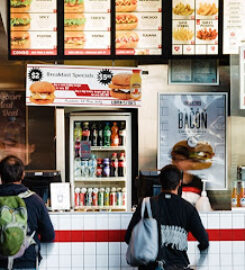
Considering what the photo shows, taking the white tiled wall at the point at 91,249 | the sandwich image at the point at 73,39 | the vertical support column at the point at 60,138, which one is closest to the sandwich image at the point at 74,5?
the sandwich image at the point at 73,39

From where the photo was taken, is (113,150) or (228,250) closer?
(228,250)

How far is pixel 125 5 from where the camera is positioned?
20.7ft

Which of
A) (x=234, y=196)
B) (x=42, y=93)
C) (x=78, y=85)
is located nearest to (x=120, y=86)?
(x=78, y=85)

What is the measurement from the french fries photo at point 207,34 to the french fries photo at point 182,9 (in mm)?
274

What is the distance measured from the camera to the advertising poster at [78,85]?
249 inches

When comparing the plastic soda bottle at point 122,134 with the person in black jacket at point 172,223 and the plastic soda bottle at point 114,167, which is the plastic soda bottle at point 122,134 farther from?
the person in black jacket at point 172,223

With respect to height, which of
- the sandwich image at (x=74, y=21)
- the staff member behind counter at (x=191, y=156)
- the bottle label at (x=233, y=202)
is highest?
the sandwich image at (x=74, y=21)

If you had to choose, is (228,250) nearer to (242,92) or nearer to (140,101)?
(242,92)

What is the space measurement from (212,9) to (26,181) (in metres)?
3.09

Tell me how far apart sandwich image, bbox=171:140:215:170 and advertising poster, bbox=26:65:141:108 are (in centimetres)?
105

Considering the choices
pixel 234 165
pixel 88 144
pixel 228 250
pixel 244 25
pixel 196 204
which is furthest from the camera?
pixel 88 144

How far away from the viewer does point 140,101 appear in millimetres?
6539

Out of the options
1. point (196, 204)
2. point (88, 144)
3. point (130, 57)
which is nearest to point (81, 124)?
point (88, 144)

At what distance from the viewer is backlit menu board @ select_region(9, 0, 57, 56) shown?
Result: 6312 mm
